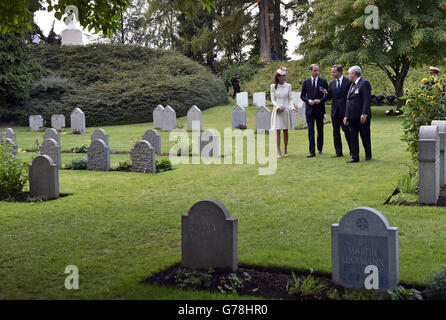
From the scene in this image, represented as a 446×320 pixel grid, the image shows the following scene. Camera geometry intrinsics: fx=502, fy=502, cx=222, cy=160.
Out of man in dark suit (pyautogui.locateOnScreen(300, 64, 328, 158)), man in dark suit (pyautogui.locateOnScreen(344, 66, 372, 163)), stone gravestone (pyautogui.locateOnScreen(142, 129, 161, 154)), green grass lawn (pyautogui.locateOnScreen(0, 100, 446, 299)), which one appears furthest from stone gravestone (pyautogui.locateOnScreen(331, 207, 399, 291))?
stone gravestone (pyautogui.locateOnScreen(142, 129, 161, 154))

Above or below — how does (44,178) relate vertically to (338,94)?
below

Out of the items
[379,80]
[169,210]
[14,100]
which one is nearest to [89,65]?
[14,100]

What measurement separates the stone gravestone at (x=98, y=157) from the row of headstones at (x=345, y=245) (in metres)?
7.55

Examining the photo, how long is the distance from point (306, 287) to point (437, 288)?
3.55 feet

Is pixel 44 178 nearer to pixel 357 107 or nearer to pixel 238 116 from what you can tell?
pixel 357 107

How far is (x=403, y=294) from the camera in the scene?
425cm

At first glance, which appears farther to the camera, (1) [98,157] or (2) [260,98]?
(2) [260,98]

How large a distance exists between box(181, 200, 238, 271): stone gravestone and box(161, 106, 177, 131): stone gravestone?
17086 millimetres

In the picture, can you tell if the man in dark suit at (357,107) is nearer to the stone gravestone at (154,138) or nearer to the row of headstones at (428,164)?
the row of headstones at (428,164)

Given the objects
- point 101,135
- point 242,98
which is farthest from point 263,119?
point 242,98

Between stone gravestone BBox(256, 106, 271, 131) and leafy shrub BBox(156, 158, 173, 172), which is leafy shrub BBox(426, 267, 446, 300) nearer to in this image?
leafy shrub BBox(156, 158, 173, 172)

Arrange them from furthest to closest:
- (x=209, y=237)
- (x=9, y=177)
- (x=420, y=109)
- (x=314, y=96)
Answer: (x=314, y=96)
(x=9, y=177)
(x=420, y=109)
(x=209, y=237)

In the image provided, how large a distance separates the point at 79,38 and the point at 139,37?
1526 cm

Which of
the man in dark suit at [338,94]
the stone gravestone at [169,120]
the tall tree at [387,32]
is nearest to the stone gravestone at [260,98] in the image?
the tall tree at [387,32]
